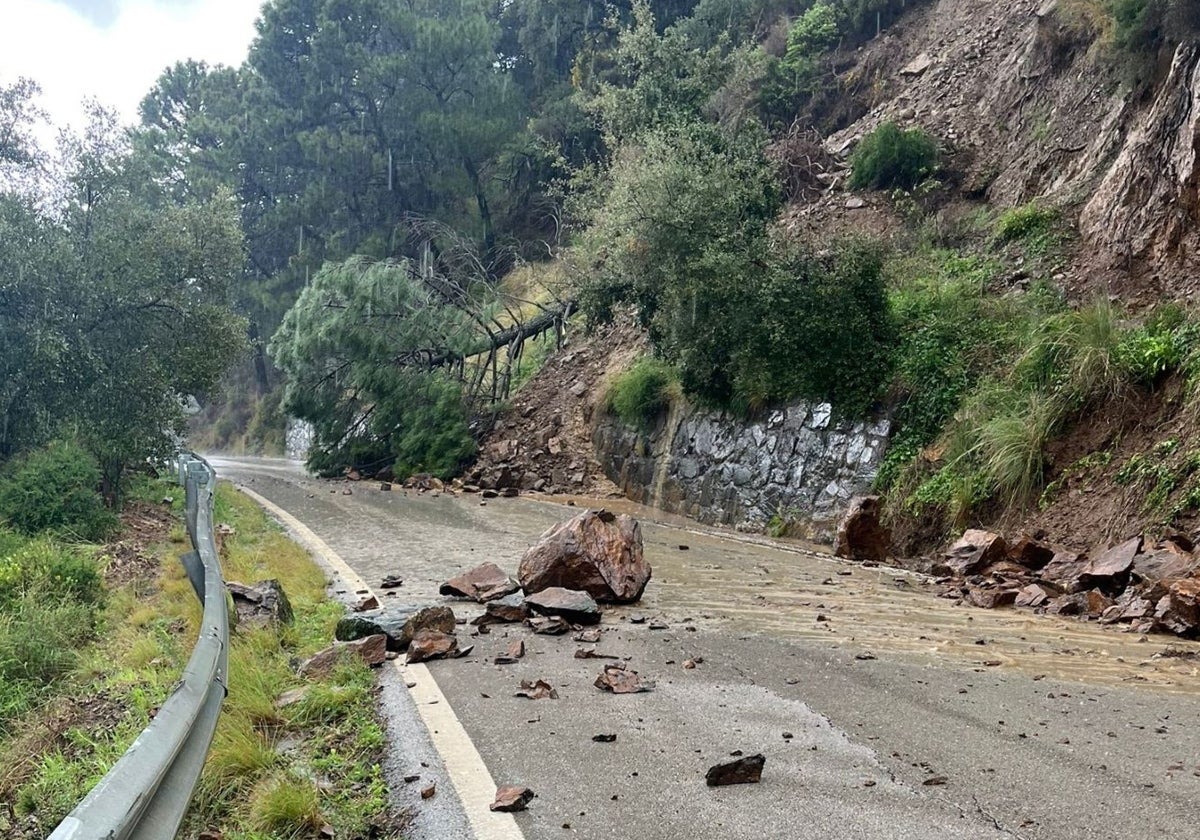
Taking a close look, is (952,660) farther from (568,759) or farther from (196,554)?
(196,554)

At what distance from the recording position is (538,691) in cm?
563

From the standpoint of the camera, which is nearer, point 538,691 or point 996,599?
point 538,691

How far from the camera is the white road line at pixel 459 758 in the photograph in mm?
3672

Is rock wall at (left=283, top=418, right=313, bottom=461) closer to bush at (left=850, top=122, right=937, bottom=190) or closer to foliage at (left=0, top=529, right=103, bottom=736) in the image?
bush at (left=850, top=122, right=937, bottom=190)

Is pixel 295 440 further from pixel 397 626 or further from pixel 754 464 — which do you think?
pixel 397 626

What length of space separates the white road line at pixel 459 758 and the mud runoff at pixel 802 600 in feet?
9.13

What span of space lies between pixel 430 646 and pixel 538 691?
1301 mm

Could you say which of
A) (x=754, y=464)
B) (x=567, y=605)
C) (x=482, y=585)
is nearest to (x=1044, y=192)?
(x=754, y=464)

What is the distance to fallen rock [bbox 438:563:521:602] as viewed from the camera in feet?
29.0

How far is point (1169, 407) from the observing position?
431 inches

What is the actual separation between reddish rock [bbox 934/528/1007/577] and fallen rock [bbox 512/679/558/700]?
6591mm

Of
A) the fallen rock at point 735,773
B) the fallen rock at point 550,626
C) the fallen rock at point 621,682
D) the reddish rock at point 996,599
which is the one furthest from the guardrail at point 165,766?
the reddish rock at point 996,599

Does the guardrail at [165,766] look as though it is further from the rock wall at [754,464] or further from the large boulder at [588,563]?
the rock wall at [754,464]

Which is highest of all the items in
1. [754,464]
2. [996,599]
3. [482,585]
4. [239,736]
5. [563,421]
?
[563,421]
